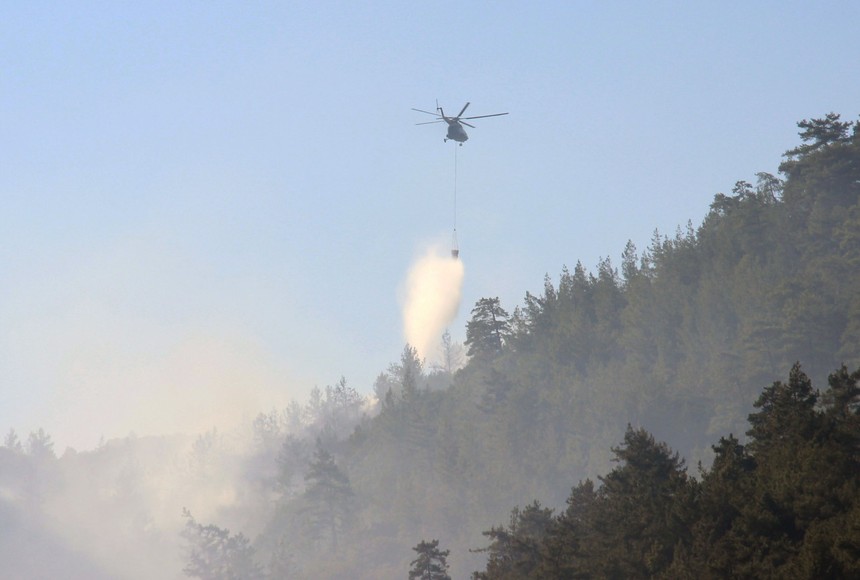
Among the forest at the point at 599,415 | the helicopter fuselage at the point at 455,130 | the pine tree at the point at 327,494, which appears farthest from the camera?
the pine tree at the point at 327,494

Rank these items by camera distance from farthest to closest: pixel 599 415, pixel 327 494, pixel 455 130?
1. pixel 327 494
2. pixel 599 415
3. pixel 455 130

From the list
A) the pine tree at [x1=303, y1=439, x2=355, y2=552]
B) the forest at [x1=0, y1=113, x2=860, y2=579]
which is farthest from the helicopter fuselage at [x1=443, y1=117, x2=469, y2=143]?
the pine tree at [x1=303, y1=439, x2=355, y2=552]

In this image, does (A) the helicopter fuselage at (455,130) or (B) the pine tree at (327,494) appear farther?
(B) the pine tree at (327,494)

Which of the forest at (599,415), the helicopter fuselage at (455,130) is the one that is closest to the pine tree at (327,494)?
the forest at (599,415)

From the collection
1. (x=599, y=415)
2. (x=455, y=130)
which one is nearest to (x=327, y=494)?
(x=599, y=415)

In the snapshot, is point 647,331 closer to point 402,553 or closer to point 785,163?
point 785,163

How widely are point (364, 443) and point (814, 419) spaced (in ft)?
365

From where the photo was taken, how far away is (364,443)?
473 feet

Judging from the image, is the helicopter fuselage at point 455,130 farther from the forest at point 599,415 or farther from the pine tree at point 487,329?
the pine tree at point 487,329

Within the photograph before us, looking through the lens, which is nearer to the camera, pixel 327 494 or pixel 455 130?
pixel 455 130

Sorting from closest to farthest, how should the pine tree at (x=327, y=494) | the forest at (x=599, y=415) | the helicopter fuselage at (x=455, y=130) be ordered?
the forest at (x=599, y=415) → the helicopter fuselage at (x=455, y=130) → the pine tree at (x=327, y=494)

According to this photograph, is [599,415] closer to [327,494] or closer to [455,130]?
[327,494]

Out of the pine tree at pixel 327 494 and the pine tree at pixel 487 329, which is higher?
the pine tree at pixel 487 329

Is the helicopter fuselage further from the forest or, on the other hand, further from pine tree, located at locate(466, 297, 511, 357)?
pine tree, located at locate(466, 297, 511, 357)
